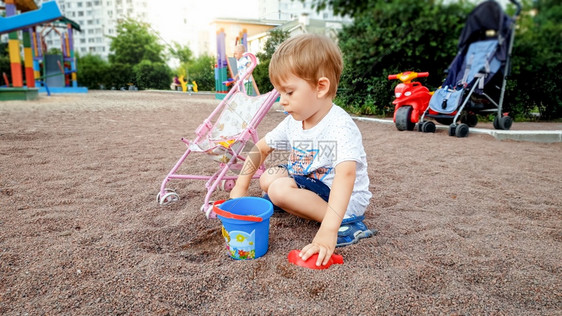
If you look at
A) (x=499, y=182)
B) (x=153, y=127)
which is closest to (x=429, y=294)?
(x=499, y=182)

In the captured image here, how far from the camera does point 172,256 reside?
1.36m

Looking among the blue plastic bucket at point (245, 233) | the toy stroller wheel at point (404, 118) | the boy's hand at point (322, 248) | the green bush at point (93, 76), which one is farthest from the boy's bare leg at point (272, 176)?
the green bush at point (93, 76)

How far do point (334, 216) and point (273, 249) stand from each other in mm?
334

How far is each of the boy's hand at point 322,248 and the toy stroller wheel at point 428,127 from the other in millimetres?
4111

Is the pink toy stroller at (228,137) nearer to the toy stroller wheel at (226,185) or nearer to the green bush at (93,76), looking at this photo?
the toy stroller wheel at (226,185)

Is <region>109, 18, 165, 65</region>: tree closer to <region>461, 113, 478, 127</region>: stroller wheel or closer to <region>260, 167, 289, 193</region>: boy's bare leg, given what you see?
<region>461, 113, 478, 127</region>: stroller wheel

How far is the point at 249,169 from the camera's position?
5.80ft

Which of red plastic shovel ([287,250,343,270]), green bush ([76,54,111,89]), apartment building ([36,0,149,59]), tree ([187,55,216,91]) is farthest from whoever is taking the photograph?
apartment building ([36,0,149,59])

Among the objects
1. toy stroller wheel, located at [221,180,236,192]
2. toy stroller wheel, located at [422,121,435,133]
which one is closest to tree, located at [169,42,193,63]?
toy stroller wheel, located at [422,121,435,133]

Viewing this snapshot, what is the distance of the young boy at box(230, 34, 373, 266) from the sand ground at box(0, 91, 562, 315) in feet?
0.41

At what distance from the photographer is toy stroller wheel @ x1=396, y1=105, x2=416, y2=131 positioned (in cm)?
492

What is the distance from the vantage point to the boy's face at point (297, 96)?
1.33 metres

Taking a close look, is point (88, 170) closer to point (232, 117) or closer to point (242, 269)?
point (232, 117)

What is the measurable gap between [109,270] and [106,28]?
136 feet
